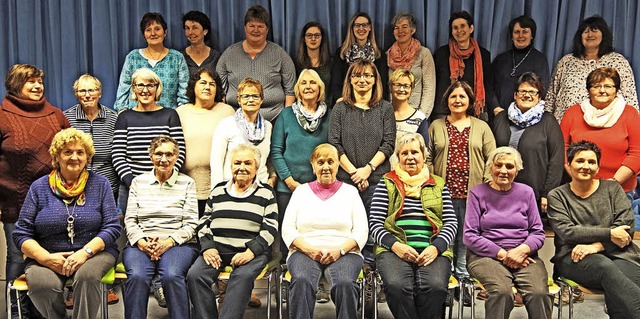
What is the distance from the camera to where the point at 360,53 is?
4.68 meters

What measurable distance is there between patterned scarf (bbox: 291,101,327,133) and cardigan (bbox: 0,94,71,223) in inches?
53.9

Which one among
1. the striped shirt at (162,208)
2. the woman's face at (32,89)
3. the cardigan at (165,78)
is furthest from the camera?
the cardigan at (165,78)

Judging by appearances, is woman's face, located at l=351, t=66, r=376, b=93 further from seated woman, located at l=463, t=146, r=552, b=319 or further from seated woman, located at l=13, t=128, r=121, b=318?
seated woman, located at l=13, t=128, r=121, b=318

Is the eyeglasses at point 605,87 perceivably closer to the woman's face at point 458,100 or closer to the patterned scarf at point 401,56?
the woman's face at point 458,100

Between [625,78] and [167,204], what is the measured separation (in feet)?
9.69

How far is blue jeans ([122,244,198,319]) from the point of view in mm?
3619

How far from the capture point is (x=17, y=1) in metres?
4.96

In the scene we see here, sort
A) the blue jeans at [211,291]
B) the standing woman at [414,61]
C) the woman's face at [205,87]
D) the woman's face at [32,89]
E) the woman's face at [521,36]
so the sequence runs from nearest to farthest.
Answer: the blue jeans at [211,291] → the woman's face at [32,89] → the woman's face at [205,87] → the standing woman at [414,61] → the woman's face at [521,36]

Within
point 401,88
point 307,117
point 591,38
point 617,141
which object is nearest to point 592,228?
point 617,141

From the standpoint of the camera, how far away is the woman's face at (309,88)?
13.7ft

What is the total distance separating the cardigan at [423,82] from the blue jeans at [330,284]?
1.36 meters

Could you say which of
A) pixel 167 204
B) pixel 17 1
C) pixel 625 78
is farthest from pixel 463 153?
pixel 17 1

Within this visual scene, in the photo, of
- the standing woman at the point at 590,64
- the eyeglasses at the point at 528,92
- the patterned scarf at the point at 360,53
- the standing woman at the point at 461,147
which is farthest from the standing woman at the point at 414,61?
the standing woman at the point at 590,64

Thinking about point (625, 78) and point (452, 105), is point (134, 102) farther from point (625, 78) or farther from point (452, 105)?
point (625, 78)
